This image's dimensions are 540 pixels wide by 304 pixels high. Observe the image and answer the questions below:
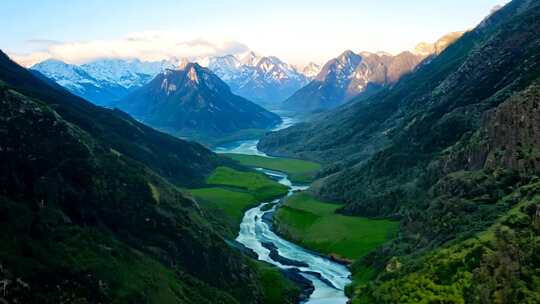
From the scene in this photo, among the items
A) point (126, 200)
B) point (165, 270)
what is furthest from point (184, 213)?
point (165, 270)

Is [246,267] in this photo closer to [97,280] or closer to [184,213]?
[184,213]

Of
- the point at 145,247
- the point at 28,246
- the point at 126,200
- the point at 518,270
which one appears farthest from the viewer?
the point at 126,200

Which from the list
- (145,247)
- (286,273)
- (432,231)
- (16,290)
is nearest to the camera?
(16,290)

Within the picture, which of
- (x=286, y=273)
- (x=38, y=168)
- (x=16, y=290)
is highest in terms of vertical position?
(x=38, y=168)

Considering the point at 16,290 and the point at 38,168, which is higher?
the point at 38,168

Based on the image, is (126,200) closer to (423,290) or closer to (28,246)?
(28,246)

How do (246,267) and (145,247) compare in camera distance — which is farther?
(246,267)

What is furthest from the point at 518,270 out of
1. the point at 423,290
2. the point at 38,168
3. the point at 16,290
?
the point at 38,168

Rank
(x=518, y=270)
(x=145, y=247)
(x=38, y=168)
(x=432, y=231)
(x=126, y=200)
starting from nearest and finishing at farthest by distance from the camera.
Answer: (x=518, y=270) → (x=38, y=168) → (x=145, y=247) → (x=126, y=200) → (x=432, y=231)

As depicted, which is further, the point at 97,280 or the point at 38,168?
the point at 38,168
